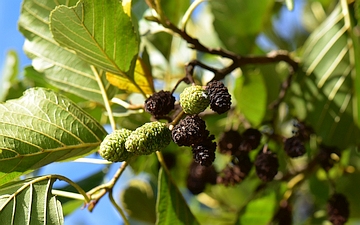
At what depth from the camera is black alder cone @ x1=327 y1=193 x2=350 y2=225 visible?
1.62m

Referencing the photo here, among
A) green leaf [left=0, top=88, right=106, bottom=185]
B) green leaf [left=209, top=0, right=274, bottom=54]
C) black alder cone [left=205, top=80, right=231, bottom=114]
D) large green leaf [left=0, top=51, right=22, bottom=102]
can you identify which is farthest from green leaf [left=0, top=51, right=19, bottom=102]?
black alder cone [left=205, top=80, right=231, bottom=114]

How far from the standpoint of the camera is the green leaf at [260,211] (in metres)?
2.01

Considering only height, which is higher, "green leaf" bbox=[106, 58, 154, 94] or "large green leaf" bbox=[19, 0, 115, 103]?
"large green leaf" bbox=[19, 0, 115, 103]

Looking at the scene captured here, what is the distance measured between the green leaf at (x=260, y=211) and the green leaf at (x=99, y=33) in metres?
0.89

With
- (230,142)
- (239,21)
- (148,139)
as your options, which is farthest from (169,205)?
(239,21)

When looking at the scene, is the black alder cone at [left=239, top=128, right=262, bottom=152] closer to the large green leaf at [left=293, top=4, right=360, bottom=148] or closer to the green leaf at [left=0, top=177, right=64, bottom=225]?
the large green leaf at [left=293, top=4, right=360, bottom=148]

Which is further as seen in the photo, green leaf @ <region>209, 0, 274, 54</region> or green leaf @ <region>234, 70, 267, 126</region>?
green leaf @ <region>209, 0, 274, 54</region>

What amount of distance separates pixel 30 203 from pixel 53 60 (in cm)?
52

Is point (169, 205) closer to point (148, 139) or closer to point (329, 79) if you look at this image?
point (148, 139)

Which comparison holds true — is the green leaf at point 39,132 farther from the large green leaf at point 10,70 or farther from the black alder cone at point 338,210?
the large green leaf at point 10,70

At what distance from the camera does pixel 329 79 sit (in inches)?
70.3

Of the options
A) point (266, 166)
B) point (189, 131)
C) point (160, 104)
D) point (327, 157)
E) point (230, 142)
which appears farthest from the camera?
point (327, 157)

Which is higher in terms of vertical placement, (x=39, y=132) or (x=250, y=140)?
(x=39, y=132)

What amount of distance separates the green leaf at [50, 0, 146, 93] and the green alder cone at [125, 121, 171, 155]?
12.4 inches
